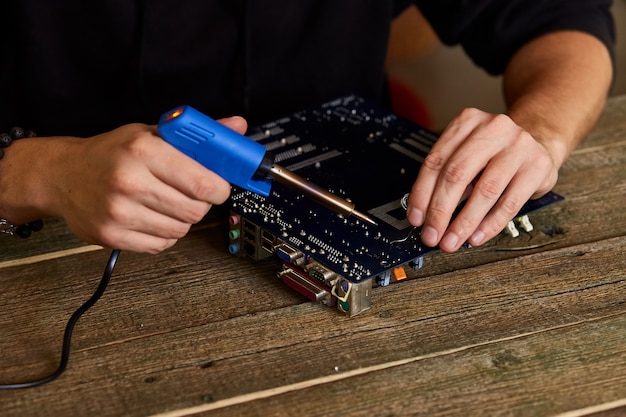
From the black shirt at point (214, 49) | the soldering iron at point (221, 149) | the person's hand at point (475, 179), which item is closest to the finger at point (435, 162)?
the person's hand at point (475, 179)

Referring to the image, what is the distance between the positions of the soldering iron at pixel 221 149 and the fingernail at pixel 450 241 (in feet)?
0.67

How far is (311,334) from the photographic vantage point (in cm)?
89

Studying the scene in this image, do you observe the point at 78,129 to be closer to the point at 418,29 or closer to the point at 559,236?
the point at 559,236

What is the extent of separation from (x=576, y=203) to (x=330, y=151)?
0.39m

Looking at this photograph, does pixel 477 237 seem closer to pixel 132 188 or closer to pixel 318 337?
pixel 318 337

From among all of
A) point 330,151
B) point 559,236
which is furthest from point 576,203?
point 330,151

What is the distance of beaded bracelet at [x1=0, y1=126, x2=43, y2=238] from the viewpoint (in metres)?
1.02

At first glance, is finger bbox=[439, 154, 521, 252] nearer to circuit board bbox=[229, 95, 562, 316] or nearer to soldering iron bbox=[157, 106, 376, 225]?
circuit board bbox=[229, 95, 562, 316]

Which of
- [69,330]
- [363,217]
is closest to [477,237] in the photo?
[363,217]

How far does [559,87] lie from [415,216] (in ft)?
1.66

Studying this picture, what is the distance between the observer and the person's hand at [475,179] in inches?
37.6

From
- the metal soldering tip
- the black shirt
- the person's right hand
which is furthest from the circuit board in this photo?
the black shirt

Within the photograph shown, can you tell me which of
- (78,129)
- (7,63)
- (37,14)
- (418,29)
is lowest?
(418,29)

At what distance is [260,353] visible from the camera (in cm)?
86
